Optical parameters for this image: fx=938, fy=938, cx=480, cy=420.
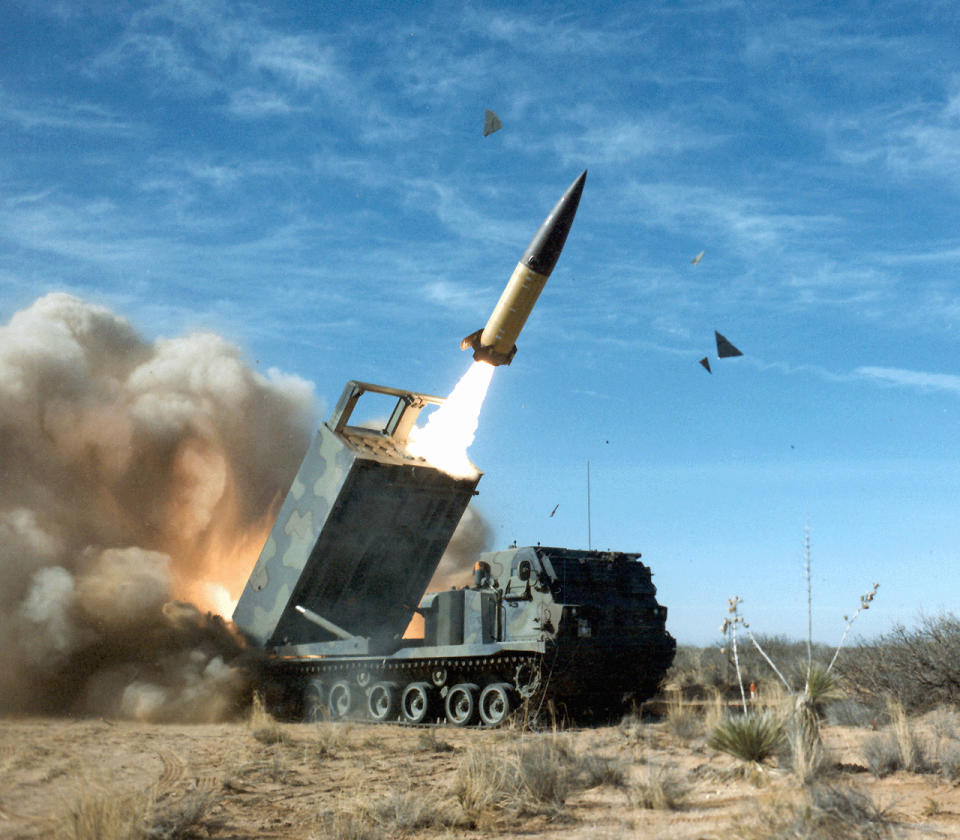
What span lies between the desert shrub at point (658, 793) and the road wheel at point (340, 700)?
8575mm

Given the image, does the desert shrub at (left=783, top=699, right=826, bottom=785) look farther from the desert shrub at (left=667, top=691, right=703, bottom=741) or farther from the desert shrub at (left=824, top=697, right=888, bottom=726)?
the desert shrub at (left=824, top=697, right=888, bottom=726)

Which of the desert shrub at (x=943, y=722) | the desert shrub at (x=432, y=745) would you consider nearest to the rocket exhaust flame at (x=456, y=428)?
the desert shrub at (x=432, y=745)

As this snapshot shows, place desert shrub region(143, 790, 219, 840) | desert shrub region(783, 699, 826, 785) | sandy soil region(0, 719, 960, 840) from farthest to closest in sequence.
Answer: desert shrub region(783, 699, 826, 785), sandy soil region(0, 719, 960, 840), desert shrub region(143, 790, 219, 840)

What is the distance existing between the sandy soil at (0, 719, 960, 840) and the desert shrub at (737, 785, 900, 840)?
0.64 ft

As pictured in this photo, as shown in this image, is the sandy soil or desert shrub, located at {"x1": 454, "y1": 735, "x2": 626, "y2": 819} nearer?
the sandy soil

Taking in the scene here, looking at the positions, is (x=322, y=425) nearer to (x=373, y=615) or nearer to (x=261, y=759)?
(x=373, y=615)

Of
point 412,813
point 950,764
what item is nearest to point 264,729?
point 412,813

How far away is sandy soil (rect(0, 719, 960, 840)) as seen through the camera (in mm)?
7453

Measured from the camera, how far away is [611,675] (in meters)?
14.8

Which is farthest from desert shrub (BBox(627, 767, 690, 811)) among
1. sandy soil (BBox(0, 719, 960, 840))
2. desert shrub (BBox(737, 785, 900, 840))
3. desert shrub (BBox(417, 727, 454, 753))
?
desert shrub (BBox(417, 727, 454, 753))

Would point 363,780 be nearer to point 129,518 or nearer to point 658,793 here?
point 658,793

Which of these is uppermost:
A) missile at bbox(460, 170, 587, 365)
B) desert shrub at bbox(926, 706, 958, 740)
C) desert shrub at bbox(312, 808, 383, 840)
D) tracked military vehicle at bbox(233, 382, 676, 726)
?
missile at bbox(460, 170, 587, 365)

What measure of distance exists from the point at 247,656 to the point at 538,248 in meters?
8.36

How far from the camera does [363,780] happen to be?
377 inches
